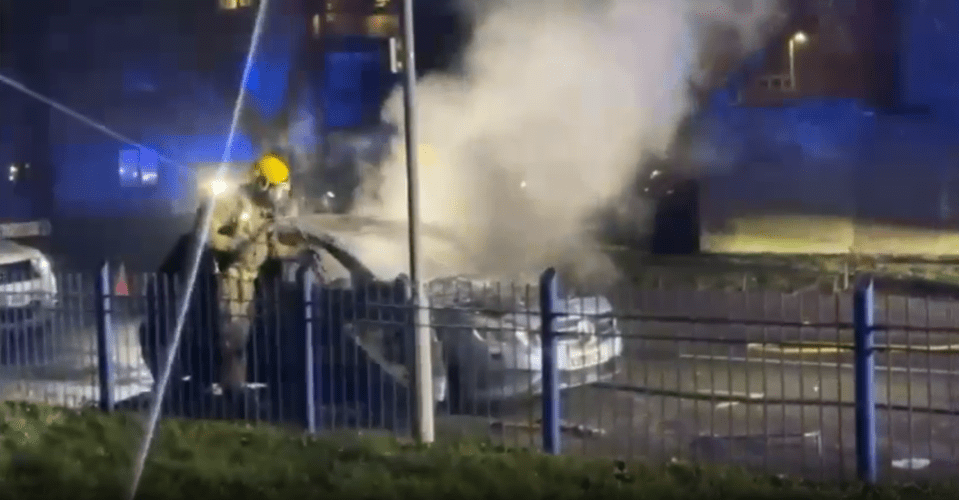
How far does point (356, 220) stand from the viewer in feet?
41.3

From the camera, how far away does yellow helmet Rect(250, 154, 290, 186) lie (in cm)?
1016

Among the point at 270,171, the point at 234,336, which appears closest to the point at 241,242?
the point at 270,171

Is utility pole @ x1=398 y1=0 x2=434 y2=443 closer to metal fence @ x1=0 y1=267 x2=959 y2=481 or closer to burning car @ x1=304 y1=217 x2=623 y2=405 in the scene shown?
metal fence @ x1=0 y1=267 x2=959 y2=481

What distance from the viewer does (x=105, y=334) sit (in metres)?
10.0

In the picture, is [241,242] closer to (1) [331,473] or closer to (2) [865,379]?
(1) [331,473]

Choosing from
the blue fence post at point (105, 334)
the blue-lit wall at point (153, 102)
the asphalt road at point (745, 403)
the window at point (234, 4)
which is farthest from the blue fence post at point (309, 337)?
the window at point (234, 4)

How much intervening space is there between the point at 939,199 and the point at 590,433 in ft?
55.5

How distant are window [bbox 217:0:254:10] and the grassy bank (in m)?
34.0

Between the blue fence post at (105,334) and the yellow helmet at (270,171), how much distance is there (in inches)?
51.6

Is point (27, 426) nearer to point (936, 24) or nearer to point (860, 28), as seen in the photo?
point (936, 24)

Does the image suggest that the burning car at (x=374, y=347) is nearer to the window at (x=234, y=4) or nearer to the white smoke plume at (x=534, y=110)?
the white smoke plume at (x=534, y=110)

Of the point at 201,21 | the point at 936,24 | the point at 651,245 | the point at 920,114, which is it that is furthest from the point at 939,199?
the point at 201,21

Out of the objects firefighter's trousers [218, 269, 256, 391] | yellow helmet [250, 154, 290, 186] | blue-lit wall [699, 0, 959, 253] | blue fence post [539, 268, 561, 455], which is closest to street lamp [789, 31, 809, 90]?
blue-lit wall [699, 0, 959, 253]

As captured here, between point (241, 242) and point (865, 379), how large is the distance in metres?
4.75
